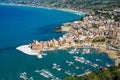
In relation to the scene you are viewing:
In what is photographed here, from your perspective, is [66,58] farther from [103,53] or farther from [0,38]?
[0,38]

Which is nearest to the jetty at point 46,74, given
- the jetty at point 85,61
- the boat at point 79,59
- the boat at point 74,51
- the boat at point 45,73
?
the boat at point 45,73

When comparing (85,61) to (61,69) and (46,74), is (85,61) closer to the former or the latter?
(61,69)

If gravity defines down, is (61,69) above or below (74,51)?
above

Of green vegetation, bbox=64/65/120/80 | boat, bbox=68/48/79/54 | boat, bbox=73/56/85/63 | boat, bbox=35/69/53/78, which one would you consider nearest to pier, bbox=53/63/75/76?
boat, bbox=35/69/53/78

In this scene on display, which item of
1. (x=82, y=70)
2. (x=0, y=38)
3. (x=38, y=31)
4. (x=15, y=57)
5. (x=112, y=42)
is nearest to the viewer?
(x=82, y=70)

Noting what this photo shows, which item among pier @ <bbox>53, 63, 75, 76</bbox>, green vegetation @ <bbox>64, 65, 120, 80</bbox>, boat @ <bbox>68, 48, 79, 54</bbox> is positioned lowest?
boat @ <bbox>68, 48, 79, 54</bbox>

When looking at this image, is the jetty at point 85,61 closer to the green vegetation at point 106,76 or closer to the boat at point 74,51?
the boat at point 74,51

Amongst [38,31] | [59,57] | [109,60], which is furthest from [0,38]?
[109,60]

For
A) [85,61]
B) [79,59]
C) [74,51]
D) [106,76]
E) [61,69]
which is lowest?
[74,51]

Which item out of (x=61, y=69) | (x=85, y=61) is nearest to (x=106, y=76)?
(x=61, y=69)

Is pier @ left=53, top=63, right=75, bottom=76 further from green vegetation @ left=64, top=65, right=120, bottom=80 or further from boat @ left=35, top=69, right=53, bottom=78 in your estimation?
green vegetation @ left=64, top=65, right=120, bottom=80

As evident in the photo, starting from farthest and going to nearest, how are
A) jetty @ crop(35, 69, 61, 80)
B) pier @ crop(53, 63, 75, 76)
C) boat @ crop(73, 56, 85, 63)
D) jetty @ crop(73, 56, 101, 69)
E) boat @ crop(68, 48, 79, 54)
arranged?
1. boat @ crop(68, 48, 79, 54)
2. boat @ crop(73, 56, 85, 63)
3. jetty @ crop(73, 56, 101, 69)
4. pier @ crop(53, 63, 75, 76)
5. jetty @ crop(35, 69, 61, 80)
